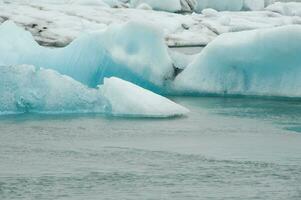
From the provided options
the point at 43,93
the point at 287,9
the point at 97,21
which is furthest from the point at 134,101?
the point at 287,9

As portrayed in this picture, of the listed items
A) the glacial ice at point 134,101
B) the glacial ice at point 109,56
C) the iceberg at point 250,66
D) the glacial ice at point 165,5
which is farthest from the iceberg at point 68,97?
the glacial ice at point 165,5

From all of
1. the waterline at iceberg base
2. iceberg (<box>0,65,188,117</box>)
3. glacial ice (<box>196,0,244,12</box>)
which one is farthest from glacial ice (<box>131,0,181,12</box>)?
iceberg (<box>0,65,188,117</box>)

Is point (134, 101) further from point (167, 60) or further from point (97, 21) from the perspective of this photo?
point (97, 21)

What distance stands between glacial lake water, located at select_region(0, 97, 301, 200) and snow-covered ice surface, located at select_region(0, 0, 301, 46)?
7420 mm

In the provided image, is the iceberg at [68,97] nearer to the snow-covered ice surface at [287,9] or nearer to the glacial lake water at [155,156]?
the glacial lake water at [155,156]

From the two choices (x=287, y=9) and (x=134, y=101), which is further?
(x=287, y=9)

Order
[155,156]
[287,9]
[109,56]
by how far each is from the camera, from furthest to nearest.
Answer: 1. [287,9]
2. [109,56]
3. [155,156]

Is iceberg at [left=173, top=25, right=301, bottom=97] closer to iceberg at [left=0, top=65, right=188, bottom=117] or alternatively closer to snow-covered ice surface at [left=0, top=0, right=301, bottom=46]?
iceberg at [left=0, top=65, right=188, bottom=117]

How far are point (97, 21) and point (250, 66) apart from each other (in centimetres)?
942

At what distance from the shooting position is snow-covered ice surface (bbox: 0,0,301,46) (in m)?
19.3

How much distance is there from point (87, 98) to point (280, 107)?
2457 mm

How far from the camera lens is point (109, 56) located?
12.5 metres

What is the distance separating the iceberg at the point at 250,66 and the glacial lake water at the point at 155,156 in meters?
0.86

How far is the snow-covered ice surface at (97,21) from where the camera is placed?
1930 centimetres
